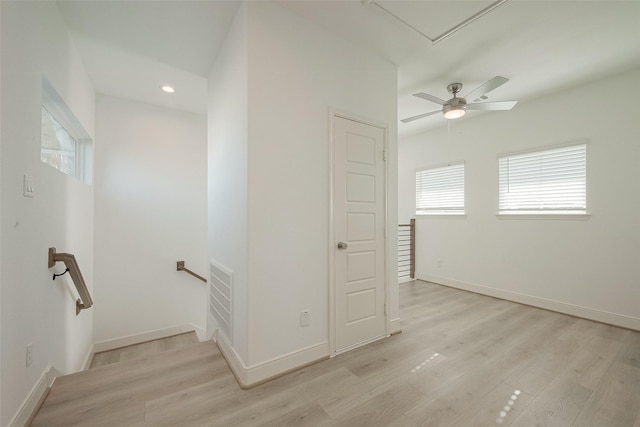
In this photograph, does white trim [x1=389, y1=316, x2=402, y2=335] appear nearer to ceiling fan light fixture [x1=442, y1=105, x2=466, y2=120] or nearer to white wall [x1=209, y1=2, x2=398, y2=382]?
white wall [x1=209, y1=2, x2=398, y2=382]

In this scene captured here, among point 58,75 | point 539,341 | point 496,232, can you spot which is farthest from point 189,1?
point 496,232

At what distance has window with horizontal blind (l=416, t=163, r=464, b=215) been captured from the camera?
438cm

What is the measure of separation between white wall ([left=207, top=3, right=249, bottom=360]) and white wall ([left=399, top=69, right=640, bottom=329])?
3.82 meters

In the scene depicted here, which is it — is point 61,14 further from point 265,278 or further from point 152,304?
point 152,304

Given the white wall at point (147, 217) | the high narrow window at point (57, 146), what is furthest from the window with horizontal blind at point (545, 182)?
the high narrow window at point (57, 146)

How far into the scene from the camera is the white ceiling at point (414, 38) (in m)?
1.99

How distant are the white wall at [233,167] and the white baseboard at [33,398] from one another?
1.16 metres

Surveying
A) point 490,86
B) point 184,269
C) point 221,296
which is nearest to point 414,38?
point 490,86

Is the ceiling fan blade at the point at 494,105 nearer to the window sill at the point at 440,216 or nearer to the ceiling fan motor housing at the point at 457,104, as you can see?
the ceiling fan motor housing at the point at 457,104

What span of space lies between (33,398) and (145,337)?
2.13m

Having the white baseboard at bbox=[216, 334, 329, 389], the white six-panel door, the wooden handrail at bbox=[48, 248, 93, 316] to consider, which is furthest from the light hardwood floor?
the wooden handrail at bbox=[48, 248, 93, 316]

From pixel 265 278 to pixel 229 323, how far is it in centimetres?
61

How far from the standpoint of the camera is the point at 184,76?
293 cm

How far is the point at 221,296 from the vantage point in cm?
235
